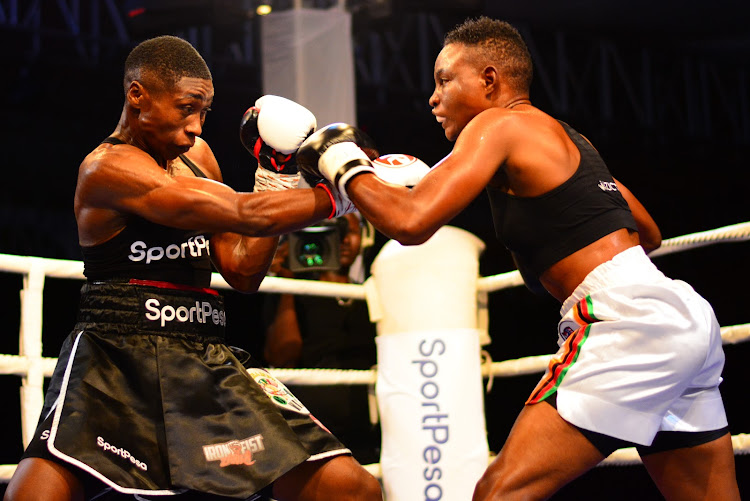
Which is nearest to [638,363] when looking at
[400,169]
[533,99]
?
[400,169]

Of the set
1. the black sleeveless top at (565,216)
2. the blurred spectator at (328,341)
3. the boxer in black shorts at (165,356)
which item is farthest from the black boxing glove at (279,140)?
the blurred spectator at (328,341)

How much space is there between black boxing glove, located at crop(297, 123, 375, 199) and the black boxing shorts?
0.38 metres

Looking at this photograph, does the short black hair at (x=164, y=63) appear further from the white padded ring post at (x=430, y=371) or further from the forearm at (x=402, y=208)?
the white padded ring post at (x=430, y=371)

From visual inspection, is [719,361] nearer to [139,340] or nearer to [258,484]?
[258,484]

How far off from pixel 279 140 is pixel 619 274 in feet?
2.72

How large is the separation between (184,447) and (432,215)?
0.66 m

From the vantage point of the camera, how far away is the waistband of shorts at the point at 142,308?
177cm

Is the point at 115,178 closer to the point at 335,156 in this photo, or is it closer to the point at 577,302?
the point at 335,156

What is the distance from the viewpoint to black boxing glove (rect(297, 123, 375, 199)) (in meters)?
1.79

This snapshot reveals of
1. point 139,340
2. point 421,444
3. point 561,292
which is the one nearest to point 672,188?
point 421,444

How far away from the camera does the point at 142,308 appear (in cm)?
178

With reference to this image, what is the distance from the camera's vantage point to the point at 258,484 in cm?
166

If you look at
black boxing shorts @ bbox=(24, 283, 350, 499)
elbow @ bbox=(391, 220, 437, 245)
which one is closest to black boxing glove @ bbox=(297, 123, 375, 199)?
elbow @ bbox=(391, 220, 437, 245)

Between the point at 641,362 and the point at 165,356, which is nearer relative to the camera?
the point at 641,362
